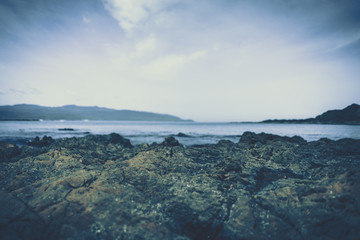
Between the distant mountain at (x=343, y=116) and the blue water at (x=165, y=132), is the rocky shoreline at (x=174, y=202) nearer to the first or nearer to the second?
the blue water at (x=165, y=132)

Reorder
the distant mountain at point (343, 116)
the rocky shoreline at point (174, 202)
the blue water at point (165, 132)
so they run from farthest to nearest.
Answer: the distant mountain at point (343, 116)
the blue water at point (165, 132)
the rocky shoreline at point (174, 202)

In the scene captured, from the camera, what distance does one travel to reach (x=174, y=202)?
5.70 meters

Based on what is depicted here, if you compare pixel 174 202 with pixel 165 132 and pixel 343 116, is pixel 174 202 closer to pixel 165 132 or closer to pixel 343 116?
pixel 165 132

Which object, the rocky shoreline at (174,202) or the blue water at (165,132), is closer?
the rocky shoreline at (174,202)

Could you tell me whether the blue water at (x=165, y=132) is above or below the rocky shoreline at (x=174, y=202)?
below

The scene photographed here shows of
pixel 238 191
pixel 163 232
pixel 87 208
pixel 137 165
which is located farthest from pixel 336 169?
pixel 87 208

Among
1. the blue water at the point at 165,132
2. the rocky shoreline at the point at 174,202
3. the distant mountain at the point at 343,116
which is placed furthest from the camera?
the distant mountain at the point at 343,116

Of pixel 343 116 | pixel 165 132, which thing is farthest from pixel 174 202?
pixel 343 116

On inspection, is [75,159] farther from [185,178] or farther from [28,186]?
[185,178]

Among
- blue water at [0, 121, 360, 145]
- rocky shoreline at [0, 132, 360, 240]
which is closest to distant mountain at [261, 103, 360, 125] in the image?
blue water at [0, 121, 360, 145]

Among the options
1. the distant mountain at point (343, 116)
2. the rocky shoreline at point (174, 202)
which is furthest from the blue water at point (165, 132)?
the distant mountain at point (343, 116)

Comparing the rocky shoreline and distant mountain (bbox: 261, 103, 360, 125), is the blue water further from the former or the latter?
distant mountain (bbox: 261, 103, 360, 125)

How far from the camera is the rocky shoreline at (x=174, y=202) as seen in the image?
4575mm

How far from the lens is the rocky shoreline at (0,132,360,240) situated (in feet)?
15.0
